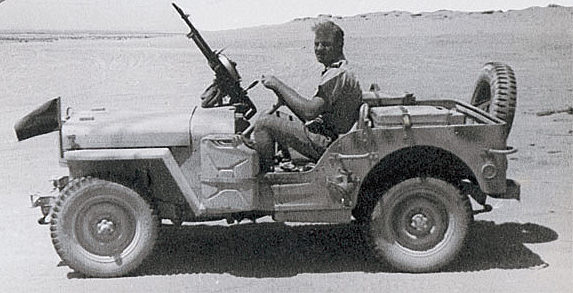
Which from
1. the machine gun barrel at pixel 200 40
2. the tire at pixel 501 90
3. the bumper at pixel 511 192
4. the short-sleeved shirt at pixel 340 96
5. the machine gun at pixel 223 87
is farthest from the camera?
the machine gun at pixel 223 87

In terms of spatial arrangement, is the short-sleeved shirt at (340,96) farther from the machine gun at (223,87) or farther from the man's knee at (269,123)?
the machine gun at (223,87)

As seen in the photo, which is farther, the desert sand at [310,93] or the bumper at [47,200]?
the bumper at [47,200]

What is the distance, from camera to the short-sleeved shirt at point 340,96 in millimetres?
6574

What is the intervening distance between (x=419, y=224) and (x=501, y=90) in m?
1.26

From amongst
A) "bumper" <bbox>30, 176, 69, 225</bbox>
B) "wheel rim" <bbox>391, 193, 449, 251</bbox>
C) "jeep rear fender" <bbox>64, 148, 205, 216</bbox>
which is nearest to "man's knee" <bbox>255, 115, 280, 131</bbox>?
"jeep rear fender" <bbox>64, 148, 205, 216</bbox>

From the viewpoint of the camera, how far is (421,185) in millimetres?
6578

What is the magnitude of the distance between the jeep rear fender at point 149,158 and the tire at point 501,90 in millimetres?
2246

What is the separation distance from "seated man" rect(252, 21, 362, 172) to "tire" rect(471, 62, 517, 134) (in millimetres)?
1079

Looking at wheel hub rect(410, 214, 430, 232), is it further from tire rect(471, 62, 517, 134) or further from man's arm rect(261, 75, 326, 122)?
man's arm rect(261, 75, 326, 122)

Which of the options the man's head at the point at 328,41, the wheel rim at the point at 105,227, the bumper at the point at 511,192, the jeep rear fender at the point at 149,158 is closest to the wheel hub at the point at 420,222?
the bumper at the point at 511,192

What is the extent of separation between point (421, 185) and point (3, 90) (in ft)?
52.9

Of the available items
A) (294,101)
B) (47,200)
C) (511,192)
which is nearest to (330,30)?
(294,101)

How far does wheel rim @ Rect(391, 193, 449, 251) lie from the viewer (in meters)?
6.63

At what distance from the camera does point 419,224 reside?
6.64 meters
